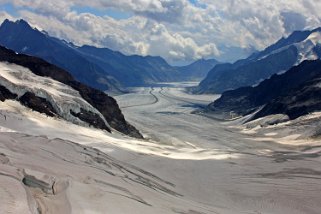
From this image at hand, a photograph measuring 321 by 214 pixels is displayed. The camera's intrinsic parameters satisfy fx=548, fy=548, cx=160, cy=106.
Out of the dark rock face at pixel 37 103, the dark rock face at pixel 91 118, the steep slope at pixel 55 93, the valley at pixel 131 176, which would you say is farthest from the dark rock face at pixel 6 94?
the dark rock face at pixel 91 118

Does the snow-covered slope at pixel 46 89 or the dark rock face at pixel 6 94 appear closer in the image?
the dark rock face at pixel 6 94

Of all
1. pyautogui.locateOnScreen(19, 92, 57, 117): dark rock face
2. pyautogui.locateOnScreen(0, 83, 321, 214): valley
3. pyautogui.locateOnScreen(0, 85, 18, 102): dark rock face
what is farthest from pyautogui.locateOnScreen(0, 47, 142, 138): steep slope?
pyautogui.locateOnScreen(0, 83, 321, 214): valley

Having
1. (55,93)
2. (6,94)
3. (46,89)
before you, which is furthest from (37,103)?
(55,93)

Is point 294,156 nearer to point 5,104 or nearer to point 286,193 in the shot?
point 286,193

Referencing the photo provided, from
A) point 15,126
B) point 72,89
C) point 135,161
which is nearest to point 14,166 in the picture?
point 135,161

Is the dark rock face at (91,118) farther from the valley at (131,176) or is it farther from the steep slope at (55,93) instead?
the valley at (131,176)

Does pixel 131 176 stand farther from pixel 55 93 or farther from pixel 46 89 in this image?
pixel 46 89

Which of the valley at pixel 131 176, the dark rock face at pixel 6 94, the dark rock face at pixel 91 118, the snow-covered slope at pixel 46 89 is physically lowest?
the valley at pixel 131 176
